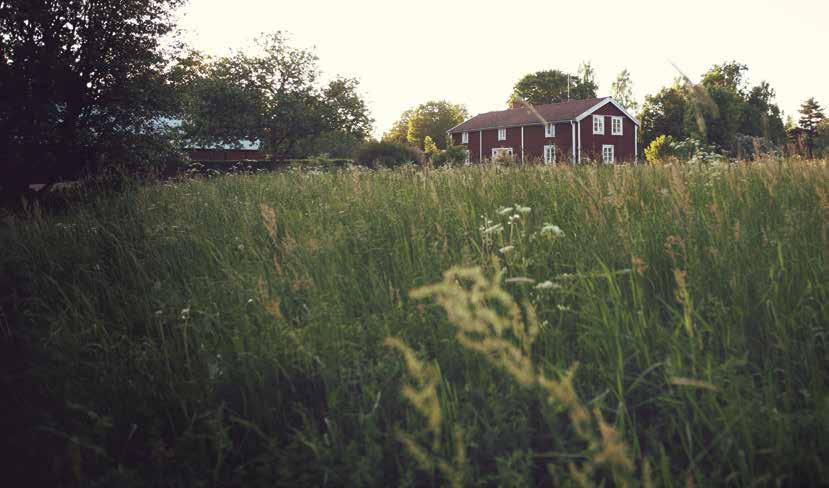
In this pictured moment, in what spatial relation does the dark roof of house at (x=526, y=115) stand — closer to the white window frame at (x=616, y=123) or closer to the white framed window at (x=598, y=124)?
the white framed window at (x=598, y=124)

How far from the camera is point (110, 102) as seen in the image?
12.8 meters

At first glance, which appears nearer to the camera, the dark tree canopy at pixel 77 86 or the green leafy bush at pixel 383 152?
the dark tree canopy at pixel 77 86

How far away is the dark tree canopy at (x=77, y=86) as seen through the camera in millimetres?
11477

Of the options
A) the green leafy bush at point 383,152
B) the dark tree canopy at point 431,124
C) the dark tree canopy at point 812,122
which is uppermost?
the dark tree canopy at point 431,124

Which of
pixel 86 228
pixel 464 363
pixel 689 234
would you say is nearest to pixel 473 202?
pixel 689 234

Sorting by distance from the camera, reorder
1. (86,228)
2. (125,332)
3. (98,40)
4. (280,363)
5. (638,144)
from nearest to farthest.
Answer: (280,363) < (125,332) < (86,228) < (98,40) < (638,144)

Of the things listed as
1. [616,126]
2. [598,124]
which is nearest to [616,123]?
[616,126]

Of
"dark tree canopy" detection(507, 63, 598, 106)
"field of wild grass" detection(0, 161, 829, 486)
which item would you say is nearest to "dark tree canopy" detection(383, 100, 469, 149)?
"dark tree canopy" detection(507, 63, 598, 106)

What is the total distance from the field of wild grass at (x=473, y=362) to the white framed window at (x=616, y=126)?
44.2m

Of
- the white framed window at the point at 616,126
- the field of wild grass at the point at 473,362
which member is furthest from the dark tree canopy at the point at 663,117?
the field of wild grass at the point at 473,362

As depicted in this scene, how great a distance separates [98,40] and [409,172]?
932 cm

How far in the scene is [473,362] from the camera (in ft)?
8.04

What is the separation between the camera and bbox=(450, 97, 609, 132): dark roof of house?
44231mm

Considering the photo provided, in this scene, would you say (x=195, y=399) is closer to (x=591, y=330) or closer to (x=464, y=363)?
(x=464, y=363)
